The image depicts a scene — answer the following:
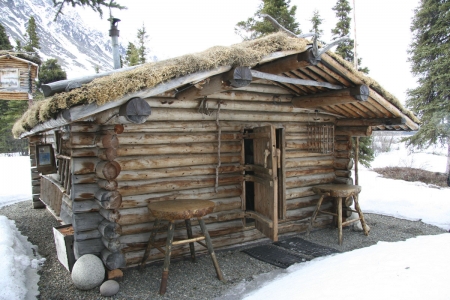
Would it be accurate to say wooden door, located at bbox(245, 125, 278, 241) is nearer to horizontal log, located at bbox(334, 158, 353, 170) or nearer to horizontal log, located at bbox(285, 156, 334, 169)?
horizontal log, located at bbox(285, 156, 334, 169)

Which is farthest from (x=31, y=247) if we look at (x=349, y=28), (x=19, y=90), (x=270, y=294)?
(x=349, y=28)

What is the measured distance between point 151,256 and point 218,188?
5.89 ft

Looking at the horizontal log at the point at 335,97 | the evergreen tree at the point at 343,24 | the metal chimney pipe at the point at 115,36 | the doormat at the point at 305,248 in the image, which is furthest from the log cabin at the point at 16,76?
the evergreen tree at the point at 343,24

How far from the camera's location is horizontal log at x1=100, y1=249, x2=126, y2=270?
16.0 feet

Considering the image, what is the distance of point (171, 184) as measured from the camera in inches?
231

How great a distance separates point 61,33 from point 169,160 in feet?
605

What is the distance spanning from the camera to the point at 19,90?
1551 centimetres

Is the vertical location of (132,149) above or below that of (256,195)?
above

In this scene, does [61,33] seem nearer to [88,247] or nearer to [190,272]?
[88,247]

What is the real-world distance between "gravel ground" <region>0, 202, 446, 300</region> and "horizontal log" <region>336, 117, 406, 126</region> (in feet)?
8.77

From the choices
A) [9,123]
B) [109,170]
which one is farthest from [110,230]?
[9,123]

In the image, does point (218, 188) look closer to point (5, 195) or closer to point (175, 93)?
point (175, 93)

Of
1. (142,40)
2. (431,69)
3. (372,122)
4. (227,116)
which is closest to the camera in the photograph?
(227,116)

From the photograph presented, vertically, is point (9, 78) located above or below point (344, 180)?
above
